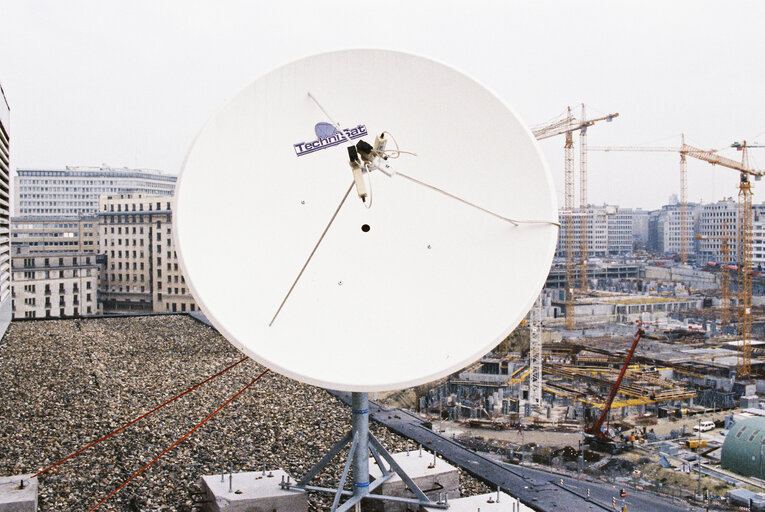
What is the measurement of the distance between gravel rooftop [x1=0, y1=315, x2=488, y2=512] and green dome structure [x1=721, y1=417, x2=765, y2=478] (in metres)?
17.3

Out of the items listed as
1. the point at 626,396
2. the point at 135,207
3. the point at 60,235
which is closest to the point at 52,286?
the point at 135,207

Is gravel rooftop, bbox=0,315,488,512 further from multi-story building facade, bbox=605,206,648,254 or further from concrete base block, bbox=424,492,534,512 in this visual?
multi-story building facade, bbox=605,206,648,254

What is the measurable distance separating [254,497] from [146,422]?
497 centimetres

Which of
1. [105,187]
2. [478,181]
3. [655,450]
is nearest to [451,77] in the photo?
[478,181]

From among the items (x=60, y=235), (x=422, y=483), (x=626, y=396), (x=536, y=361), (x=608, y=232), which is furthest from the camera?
(x=608, y=232)

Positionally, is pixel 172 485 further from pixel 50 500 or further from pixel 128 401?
pixel 128 401

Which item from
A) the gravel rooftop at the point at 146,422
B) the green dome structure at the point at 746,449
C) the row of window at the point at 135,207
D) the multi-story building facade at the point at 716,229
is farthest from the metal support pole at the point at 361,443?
the multi-story building facade at the point at 716,229

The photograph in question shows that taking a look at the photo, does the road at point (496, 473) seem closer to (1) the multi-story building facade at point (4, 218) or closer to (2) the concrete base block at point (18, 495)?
(2) the concrete base block at point (18, 495)

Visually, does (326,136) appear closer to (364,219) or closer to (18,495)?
(364,219)

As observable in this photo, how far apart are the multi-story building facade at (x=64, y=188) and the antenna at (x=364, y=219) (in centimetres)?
12833

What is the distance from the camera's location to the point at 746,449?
23.0 meters

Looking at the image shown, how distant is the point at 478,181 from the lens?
636 centimetres

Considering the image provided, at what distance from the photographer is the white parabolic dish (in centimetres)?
565

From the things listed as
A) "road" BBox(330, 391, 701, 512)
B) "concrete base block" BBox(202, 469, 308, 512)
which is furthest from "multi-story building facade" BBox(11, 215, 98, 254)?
"concrete base block" BBox(202, 469, 308, 512)
